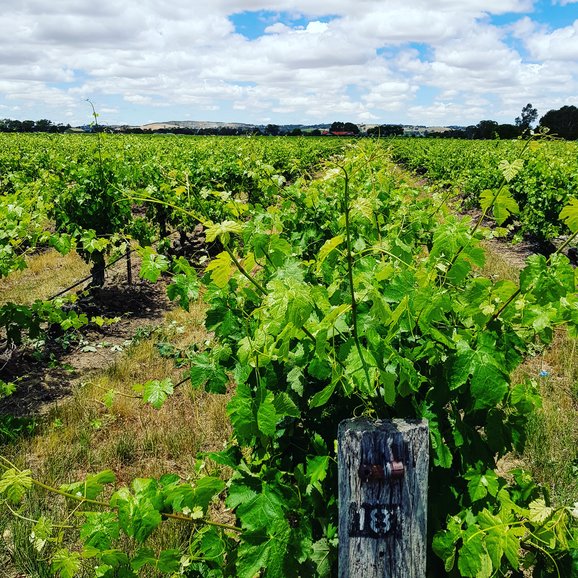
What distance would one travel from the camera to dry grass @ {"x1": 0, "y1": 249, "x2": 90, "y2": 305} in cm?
780

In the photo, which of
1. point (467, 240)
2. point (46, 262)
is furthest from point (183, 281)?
point (46, 262)

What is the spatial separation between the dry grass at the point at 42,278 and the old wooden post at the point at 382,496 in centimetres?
680

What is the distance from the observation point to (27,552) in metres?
→ 2.86

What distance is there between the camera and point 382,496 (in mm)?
1406

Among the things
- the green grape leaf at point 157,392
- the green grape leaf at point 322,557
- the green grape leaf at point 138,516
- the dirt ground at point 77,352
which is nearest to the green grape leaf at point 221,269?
the green grape leaf at point 157,392

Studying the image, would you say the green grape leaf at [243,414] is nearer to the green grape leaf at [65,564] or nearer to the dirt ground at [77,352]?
the green grape leaf at [65,564]

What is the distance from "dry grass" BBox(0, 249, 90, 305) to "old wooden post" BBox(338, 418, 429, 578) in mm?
6805

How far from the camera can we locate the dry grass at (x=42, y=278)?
7.80 m

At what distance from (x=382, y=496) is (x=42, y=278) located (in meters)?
8.61

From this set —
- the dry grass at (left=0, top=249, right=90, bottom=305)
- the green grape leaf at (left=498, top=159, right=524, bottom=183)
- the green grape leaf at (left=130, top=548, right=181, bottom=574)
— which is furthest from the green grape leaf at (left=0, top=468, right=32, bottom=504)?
the dry grass at (left=0, top=249, right=90, bottom=305)

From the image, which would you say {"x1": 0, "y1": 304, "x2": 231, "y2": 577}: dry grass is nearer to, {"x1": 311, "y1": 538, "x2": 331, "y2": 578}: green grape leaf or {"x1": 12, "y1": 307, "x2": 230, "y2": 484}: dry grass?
{"x1": 12, "y1": 307, "x2": 230, "y2": 484}: dry grass

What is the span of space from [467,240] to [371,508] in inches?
40.1

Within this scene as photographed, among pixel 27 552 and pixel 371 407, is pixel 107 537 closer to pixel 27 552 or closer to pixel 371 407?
pixel 371 407

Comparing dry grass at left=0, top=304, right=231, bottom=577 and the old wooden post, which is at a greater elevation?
the old wooden post
